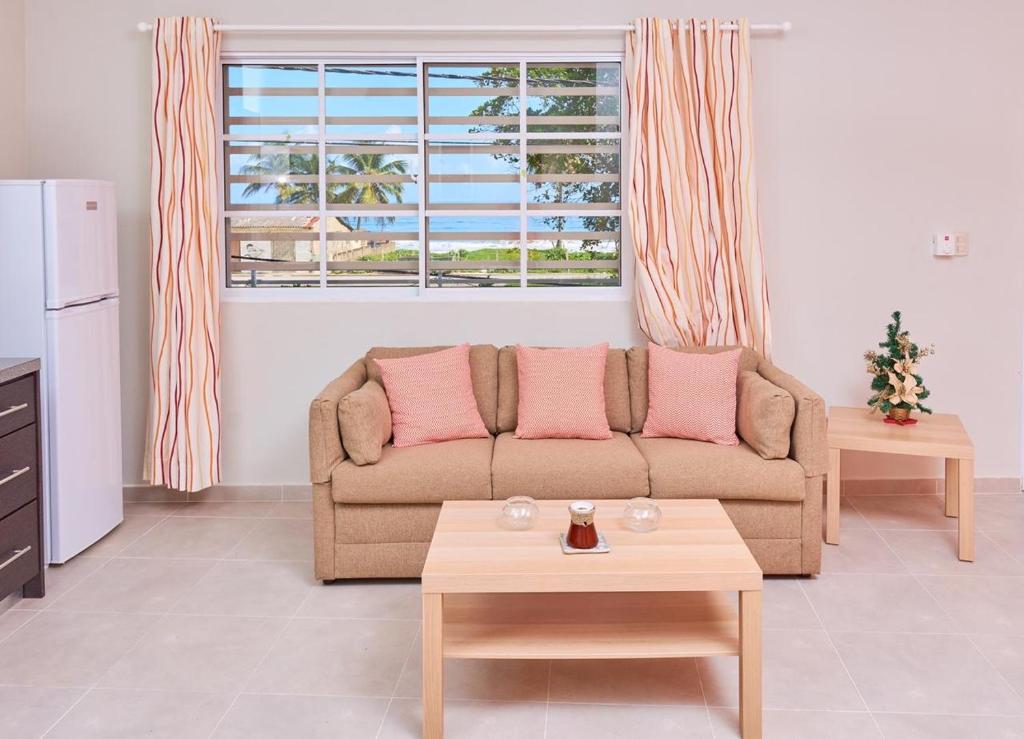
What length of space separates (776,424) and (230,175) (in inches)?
115

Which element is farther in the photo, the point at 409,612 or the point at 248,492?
the point at 248,492

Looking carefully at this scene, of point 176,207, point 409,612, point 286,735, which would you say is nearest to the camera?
point 286,735

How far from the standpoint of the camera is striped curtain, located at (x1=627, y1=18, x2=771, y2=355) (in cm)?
486

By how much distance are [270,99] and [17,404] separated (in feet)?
6.79

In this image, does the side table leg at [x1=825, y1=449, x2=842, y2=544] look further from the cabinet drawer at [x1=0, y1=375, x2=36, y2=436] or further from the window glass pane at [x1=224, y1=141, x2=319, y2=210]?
the cabinet drawer at [x1=0, y1=375, x2=36, y2=436]

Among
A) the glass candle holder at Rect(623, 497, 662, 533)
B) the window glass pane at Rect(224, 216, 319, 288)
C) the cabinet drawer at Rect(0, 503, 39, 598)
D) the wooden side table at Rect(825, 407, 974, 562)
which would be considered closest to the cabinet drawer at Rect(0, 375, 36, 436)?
the cabinet drawer at Rect(0, 503, 39, 598)

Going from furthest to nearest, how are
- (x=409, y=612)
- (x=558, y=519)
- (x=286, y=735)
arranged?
(x=409, y=612) < (x=558, y=519) < (x=286, y=735)

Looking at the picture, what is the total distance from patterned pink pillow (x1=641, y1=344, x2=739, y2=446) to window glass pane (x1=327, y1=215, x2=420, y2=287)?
1398 mm

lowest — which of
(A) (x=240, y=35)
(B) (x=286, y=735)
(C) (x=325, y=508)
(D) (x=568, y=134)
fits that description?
(B) (x=286, y=735)

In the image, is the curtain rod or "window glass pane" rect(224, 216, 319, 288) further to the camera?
"window glass pane" rect(224, 216, 319, 288)

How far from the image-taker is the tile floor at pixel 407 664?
2867 millimetres

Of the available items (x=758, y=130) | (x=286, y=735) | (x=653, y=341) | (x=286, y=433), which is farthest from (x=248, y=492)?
(x=758, y=130)

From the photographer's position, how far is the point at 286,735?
2.80m

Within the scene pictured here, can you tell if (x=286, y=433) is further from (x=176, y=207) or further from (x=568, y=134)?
(x=568, y=134)
